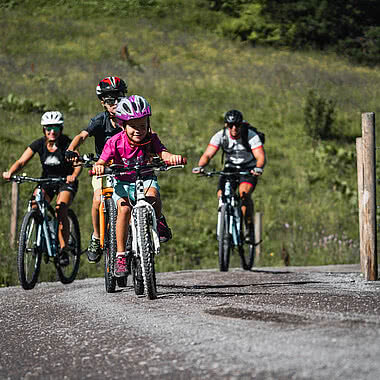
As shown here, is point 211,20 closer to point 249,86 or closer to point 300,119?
point 249,86

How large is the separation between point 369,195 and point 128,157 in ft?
9.48

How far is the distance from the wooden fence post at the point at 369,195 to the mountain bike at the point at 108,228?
8.95 feet

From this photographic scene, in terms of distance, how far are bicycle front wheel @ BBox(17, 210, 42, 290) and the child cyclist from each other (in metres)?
2.28

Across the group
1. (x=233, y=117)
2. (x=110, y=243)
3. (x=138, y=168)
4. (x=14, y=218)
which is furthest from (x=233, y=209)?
(x=14, y=218)

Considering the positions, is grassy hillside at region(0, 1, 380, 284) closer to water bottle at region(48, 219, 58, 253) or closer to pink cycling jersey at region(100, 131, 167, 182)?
water bottle at region(48, 219, 58, 253)

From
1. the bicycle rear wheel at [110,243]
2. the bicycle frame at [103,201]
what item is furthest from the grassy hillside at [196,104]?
the bicycle rear wheel at [110,243]

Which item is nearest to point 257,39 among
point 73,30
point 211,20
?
point 211,20

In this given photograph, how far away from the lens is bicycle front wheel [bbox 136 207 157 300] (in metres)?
6.64

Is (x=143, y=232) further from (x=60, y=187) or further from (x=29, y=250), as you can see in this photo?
(x=60, y=187)

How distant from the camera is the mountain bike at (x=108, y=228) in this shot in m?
7.45

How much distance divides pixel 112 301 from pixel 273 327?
2.56m

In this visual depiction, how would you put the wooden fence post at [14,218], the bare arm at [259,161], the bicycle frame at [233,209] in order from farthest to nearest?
1. the wooden fence post at [14,218]
2. the bicycle frame at [233,209]
3. the bare arm at [259,161]

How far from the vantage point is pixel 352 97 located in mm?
34500

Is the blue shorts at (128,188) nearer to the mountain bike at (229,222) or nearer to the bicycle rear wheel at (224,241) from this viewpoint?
the mountain bike at (229,222)
